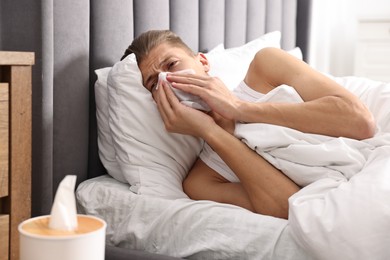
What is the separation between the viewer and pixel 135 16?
1.61m

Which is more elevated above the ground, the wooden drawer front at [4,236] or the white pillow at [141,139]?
the white pillow at [141,139]

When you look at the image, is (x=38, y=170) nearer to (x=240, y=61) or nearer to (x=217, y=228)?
(x=217, y=228)

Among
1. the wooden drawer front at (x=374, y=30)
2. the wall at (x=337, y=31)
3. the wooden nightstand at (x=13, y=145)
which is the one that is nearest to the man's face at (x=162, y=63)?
the wooden nightstand at (x=13, y=145)

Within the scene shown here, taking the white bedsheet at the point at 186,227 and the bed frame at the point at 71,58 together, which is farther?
the bed frame at the point at 71,58

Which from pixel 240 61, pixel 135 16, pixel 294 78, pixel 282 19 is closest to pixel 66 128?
pixel 135 16

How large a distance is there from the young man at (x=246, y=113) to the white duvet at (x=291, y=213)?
0.04m

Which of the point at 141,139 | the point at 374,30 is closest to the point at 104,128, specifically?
the point at 141,139

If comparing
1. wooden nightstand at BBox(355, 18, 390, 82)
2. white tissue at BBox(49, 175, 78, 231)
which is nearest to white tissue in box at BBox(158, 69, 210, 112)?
white tissue at BBox(49, 175, 78, 231)

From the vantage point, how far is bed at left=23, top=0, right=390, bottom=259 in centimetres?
101

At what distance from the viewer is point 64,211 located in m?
0.76

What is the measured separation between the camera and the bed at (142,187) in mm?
1006

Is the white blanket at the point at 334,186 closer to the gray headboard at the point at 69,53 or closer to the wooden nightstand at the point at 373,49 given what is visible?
the gray headboard at the point at 69,53

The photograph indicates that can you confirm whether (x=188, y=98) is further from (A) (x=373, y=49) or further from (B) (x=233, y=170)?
(A) (x=373, y=49)

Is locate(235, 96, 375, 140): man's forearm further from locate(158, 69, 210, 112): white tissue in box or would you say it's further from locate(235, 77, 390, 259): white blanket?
locate(158, 69, 210, 112): white tissue in box
